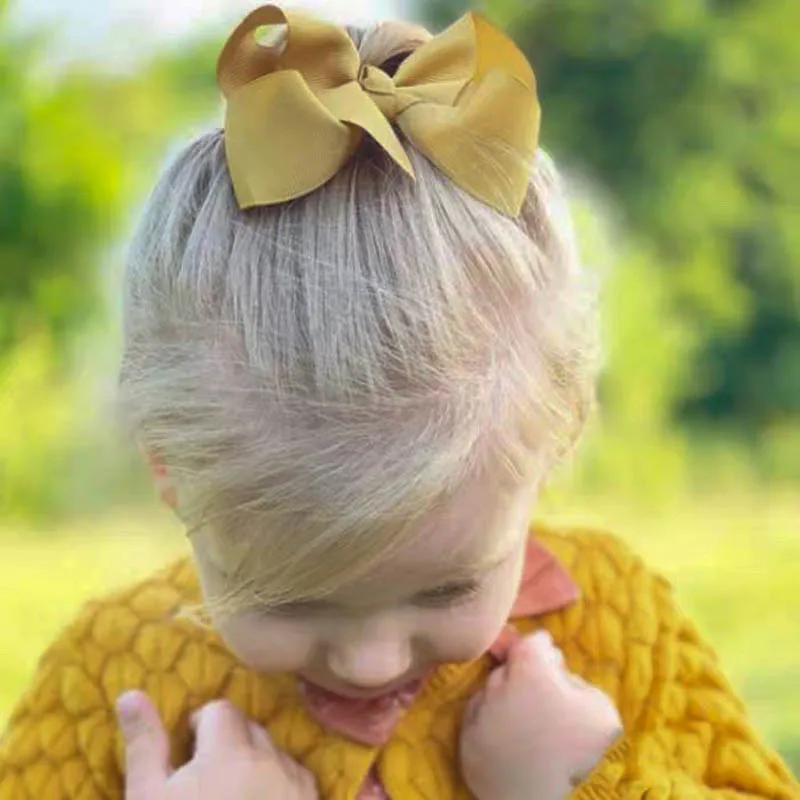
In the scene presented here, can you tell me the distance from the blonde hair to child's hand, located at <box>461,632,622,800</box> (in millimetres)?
183

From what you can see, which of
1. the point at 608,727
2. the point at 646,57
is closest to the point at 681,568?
the point at 646,57

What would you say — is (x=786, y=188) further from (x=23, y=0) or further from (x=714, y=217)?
(x=23, y=0)

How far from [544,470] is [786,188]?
278cm

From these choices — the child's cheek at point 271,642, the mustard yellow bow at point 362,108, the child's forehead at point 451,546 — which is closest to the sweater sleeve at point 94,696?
the child's cheek at point 271,642

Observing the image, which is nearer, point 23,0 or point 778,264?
point 23,0

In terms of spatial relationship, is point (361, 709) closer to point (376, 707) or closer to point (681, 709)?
point (376, 707)

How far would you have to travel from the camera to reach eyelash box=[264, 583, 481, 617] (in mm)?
901

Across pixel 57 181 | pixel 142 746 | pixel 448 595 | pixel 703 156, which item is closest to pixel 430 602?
pixel 448 595

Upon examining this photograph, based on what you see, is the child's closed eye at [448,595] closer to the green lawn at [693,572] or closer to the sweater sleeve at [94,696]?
the sweater sleeve at [94,696]

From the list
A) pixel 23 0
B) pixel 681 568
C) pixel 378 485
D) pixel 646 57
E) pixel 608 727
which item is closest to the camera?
pixel 378 485

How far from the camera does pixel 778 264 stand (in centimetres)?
352

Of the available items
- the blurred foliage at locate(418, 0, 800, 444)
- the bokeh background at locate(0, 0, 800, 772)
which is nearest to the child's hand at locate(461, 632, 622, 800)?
the bokeh background at locate(0, 0, 800, 772)

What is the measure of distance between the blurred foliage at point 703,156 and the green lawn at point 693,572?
1.35 feet

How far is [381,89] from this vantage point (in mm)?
906
